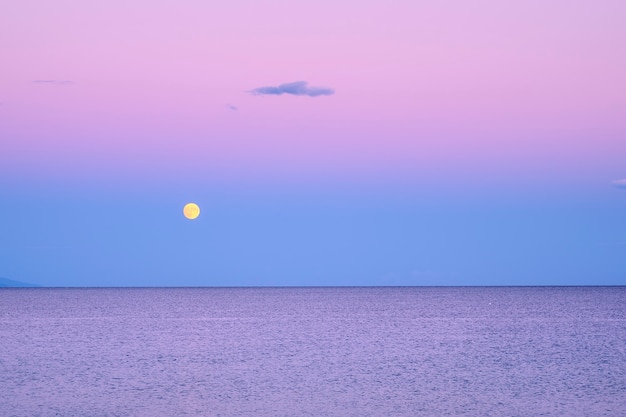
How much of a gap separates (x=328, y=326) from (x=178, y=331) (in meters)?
11.3

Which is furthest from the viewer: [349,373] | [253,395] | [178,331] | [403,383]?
[178,331]

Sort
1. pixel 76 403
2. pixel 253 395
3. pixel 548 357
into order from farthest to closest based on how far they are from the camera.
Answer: pixel 548 357 → pixel 253 395 → pixel 76 403

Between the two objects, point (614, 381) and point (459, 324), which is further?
point (459, 324)

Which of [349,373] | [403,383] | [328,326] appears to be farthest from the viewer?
[328,326]

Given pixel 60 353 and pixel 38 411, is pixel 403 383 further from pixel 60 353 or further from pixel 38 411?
pixel 60 353

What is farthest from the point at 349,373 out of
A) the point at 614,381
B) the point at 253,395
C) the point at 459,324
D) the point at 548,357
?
the point at 459,324

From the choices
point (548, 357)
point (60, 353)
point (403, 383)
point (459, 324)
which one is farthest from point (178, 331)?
point (403, 383)

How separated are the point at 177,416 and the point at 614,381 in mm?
15202

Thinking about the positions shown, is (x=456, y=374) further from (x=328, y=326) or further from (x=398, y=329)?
(x=328, y=326)

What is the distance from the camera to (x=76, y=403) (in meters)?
22.9

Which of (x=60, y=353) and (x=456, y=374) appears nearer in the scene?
(x=456, y=374)

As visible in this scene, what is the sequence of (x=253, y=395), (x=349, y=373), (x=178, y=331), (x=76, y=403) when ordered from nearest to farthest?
(x=76, y=403) → (x=253, y=395) → (x=349, y=373) → (x=178, y=331)

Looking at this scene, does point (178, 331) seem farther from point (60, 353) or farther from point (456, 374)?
point (456, 374)

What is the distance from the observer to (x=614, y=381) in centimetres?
2803
